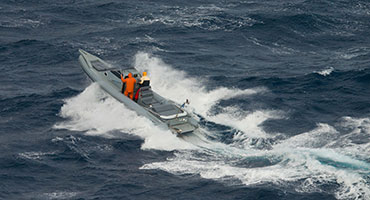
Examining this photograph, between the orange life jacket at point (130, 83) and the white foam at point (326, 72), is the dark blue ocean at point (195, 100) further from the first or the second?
the orange life jacket at point (130, 83)

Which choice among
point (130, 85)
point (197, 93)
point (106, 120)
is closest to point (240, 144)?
point (197, 93)

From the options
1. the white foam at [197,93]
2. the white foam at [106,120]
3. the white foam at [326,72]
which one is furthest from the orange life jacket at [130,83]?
the white foam at [326,72]

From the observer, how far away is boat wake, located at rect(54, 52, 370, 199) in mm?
45375

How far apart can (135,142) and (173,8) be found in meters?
39.4

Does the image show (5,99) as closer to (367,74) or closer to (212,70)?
(212,70)

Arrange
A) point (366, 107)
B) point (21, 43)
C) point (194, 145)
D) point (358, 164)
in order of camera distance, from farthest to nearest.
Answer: point (21, 43), point (366, 107), point (194, 145), point (358, 164)

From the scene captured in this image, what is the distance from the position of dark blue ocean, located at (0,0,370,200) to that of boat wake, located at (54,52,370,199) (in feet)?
0.48

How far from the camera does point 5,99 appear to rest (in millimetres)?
60281

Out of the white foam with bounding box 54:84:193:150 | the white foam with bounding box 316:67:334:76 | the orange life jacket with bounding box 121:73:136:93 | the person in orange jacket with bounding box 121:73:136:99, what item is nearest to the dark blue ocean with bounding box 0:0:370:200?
the white foam with bounding box 54:84:193:150

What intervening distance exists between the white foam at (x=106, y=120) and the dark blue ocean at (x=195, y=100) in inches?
5.7

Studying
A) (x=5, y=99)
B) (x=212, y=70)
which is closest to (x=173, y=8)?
(x=212, y=70)

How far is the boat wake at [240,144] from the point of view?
45375 millimetres

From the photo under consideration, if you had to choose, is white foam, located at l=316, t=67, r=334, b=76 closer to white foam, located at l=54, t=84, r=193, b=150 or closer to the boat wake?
the boat wake

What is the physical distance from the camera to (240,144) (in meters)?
52.0
